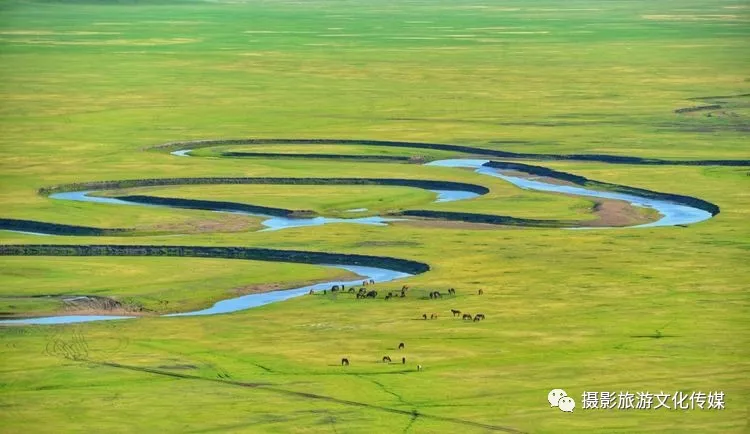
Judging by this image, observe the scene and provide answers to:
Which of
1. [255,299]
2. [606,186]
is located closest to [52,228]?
[255,299]

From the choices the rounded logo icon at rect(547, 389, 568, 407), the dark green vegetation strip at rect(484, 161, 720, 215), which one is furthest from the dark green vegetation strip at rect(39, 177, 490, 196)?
the rounded logo icon at rect(547, 389, 568, 407)

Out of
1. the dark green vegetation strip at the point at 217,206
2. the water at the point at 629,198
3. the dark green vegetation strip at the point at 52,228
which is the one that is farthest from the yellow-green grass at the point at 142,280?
the water at the point at 629,198

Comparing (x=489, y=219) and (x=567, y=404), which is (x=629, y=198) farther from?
(x=567, y=404)

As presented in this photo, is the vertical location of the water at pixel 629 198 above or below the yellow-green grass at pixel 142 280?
above

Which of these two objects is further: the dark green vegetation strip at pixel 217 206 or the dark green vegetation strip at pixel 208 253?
the dark green vegetation strip at pixel 217 206

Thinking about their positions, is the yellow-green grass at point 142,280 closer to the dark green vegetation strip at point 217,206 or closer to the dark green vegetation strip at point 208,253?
the dark green vegetation strip at point 208,253

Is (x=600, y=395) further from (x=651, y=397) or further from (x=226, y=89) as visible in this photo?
(x=226, y=89)

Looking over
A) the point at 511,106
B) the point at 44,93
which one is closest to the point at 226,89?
the point at 44,93
